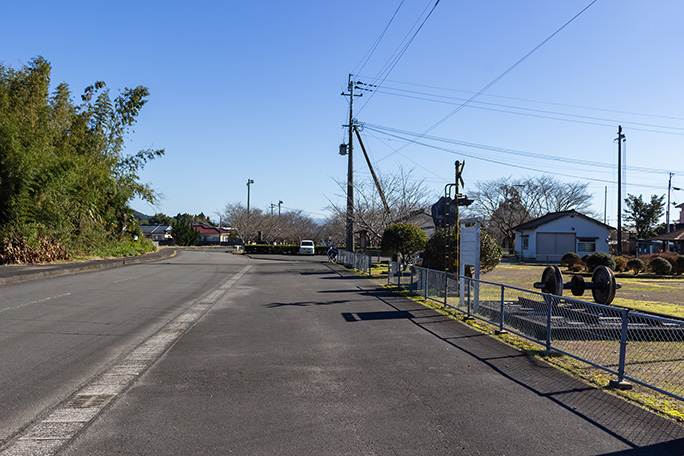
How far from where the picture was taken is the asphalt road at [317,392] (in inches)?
163

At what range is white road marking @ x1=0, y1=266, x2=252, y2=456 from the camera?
4008 mm

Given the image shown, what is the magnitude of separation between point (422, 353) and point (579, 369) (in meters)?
2.09

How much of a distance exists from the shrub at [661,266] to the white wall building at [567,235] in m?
19.3

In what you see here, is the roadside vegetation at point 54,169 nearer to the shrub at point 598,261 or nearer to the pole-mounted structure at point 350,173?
the pole-mounted structure at point 350,173

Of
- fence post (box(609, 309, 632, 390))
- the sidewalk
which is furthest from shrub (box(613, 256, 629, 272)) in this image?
fence post (box(609, 309, 632, 390))

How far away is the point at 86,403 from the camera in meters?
5.06

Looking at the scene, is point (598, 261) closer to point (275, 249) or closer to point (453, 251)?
point (453, 251)

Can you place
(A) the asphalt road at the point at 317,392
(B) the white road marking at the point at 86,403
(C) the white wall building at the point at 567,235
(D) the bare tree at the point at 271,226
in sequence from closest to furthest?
1. (B) the white road marking at the point at 86,403
2. (A) the asphalt road at the point at 317,392
3. (C) the white wall building at the point at 567,235
4. (D) the bare tree at the point at 271,226

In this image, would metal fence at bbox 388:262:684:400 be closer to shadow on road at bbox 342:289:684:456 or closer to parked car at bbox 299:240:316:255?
shadow on road at bbox 342:289:684:456

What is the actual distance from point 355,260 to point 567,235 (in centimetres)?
2918

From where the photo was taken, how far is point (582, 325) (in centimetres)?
792

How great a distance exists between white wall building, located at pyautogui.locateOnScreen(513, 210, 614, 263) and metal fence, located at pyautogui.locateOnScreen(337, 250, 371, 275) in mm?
22796

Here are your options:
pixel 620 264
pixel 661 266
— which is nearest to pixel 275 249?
pixel 620 264

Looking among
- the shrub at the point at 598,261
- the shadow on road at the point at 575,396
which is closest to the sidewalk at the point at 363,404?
the shadow on road at the point at 575,396
